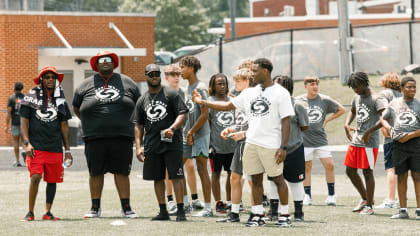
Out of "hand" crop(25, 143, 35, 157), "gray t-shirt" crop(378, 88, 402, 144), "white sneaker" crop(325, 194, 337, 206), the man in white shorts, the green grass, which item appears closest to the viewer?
"hand" crop(25, 143, 35, 157)

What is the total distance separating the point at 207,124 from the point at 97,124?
5.49 feet

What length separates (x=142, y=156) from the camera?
9.56 meters

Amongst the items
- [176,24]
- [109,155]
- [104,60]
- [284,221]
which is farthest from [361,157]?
[176,24]

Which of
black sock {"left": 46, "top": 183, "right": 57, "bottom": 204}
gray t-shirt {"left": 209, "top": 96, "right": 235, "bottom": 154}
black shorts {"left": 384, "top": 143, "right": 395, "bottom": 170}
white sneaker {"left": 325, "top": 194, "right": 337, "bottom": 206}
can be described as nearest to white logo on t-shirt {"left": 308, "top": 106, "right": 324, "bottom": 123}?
black shorts {"left": 384, "top": 143, "right": 395, "bottom": 170}


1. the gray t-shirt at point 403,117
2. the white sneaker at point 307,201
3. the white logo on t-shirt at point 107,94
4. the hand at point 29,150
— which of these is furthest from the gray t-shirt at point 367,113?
the hand at point 29,150

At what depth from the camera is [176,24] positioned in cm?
6894

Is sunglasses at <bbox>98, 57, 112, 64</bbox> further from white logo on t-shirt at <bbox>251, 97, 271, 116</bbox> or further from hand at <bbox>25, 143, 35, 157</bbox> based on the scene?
white logo on t-shirt at <bbox>251, 97, 271, 116</bbox>

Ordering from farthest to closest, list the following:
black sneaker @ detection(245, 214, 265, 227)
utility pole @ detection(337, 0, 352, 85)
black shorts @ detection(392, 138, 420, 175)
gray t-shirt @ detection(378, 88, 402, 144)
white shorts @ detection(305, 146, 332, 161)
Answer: utility pole @ detection(337, 0, 352, 85), white shorts @ detection(305, 146, 332, 161), gray t-shirt @ detection(378, 88, 402, 144), black shorts @ detection(392, 138, 420, 175), black sneaker @ detection(245, 214, 265, 227)

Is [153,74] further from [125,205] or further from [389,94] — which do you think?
[389,94]

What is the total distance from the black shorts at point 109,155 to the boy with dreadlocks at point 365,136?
333cm

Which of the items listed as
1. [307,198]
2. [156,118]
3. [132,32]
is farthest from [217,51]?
[156,118]

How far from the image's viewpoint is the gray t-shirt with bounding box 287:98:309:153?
31.1 feet

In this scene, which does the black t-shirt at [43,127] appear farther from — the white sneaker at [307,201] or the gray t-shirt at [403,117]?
the gray t-shirt at [403,117]

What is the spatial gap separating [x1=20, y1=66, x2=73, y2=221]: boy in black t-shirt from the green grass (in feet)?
53.8
